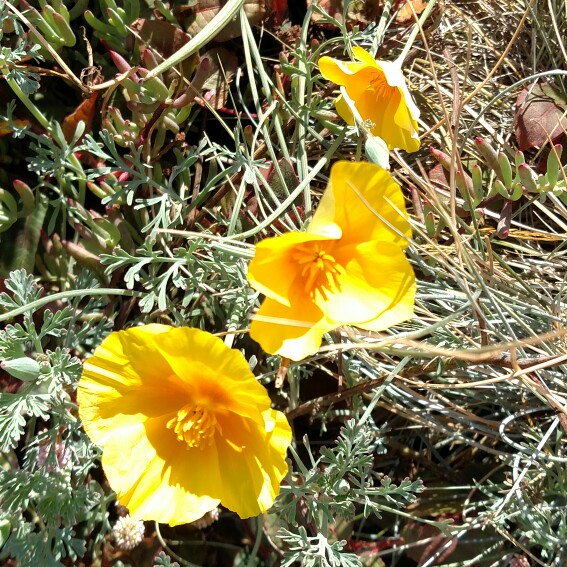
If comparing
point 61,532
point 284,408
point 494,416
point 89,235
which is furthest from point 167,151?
point 494,416

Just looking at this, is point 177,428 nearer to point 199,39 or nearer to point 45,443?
point 45,443

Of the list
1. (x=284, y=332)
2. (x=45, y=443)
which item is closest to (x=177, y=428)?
(x=284, y=332)

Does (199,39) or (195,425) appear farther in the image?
(199,39)

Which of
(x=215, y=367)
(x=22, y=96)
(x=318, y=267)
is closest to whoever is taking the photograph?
(x=215, y=367)

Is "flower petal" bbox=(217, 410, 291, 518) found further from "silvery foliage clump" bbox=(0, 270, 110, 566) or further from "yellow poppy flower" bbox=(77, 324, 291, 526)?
"silvery foliage clump" bbox=(0, 270, 110, 566)

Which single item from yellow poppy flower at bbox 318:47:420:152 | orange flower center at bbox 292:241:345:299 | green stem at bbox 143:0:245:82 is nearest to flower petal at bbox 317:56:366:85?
yellow poppy flower at bbox 318:47:420:152
